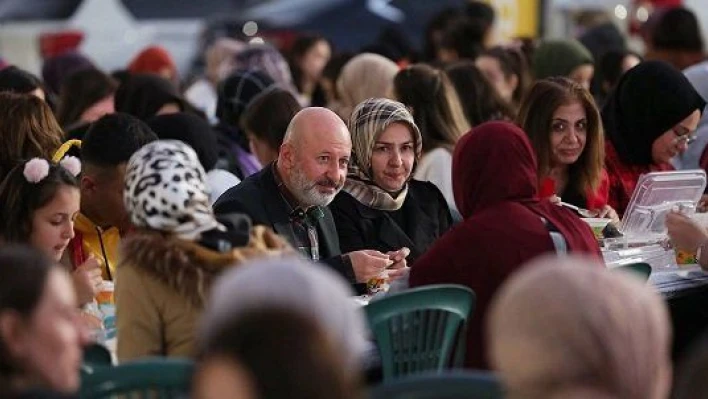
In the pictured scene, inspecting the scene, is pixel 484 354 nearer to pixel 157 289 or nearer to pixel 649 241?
pixel 157 289

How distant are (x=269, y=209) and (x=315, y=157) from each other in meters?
0.31

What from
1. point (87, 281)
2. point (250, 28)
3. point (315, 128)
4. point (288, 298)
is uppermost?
point (288, 298)

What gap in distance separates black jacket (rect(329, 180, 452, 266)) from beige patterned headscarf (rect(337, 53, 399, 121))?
2666 millimetres

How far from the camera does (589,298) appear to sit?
3.61 m

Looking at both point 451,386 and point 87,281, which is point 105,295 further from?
point 451,386

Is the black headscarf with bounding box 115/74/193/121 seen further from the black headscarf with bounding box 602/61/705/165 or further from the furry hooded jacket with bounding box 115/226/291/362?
the furry hooded jacket with bounding box 115/226/291/362

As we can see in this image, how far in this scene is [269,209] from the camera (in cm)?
693

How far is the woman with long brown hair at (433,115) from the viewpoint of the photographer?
8.84m

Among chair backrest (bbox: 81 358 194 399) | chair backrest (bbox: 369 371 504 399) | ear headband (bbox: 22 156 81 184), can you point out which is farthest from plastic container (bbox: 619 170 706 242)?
chair backrest (bbox: 81 358 194 399)

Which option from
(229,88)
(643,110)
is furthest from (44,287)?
(229,88)

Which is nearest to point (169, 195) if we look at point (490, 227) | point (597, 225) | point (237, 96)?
point (490, 227)

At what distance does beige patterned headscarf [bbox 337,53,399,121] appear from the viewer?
1046 cm

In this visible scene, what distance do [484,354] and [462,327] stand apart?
20cm

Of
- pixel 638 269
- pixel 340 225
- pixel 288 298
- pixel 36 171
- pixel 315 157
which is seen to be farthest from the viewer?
pixel 340 225
